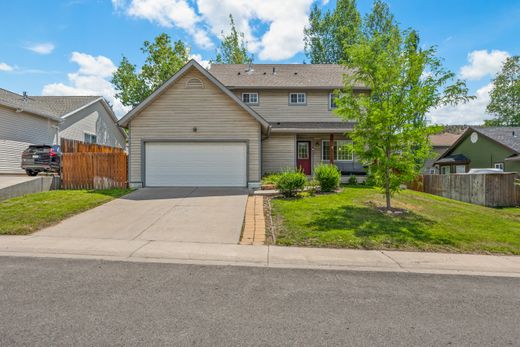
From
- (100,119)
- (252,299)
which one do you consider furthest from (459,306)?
(100,119)

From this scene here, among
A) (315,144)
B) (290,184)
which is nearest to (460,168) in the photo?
(315,144)

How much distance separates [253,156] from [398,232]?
803cm

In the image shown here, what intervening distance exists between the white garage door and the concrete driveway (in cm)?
182

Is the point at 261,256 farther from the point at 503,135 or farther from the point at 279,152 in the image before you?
the point at 503,135

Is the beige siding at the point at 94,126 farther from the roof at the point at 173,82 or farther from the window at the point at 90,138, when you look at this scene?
the roof at the point at 173,82

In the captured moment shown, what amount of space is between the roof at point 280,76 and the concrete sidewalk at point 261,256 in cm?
1481

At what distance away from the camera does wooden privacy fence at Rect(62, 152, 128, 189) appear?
13.4 m

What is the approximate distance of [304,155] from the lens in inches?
768

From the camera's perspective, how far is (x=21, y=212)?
872 cm

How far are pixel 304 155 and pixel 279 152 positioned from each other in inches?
84.3

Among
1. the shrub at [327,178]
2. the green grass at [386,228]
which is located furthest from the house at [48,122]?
the green grass at [386,228]

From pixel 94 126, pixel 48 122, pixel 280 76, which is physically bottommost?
pixel 48 122

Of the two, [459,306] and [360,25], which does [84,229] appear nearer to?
[459,306]

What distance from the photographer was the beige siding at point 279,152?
59.7 feet
